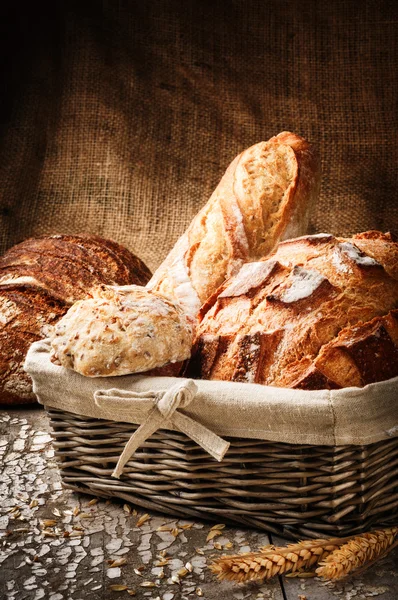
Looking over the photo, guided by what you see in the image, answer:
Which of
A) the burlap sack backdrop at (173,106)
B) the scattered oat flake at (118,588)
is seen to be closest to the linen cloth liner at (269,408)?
the scattered oat flake at (118,588)

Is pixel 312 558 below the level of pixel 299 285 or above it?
below

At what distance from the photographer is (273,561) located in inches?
61.6

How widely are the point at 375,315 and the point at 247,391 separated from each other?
0.42m

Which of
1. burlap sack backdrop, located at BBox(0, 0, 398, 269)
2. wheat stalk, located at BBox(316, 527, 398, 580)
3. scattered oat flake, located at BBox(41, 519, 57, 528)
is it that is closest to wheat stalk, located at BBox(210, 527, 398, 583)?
wheat stalk, located at BBox(316, 527, 398, 580)

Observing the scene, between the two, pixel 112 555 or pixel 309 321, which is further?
pixel 309 321

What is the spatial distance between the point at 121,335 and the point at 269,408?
38 cm

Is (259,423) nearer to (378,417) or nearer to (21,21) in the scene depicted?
(378,417)

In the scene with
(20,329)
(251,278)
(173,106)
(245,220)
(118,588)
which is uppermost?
(173,106)

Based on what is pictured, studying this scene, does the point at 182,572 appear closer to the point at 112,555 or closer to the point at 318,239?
the point at 112,555

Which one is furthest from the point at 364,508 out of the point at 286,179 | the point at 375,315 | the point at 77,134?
the point at 77,134

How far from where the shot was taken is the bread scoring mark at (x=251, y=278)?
198cm

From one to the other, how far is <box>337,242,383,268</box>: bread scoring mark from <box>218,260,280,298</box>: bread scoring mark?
0.17m

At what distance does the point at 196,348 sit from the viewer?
195cm

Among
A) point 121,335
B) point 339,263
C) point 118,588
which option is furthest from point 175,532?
point 339,263
